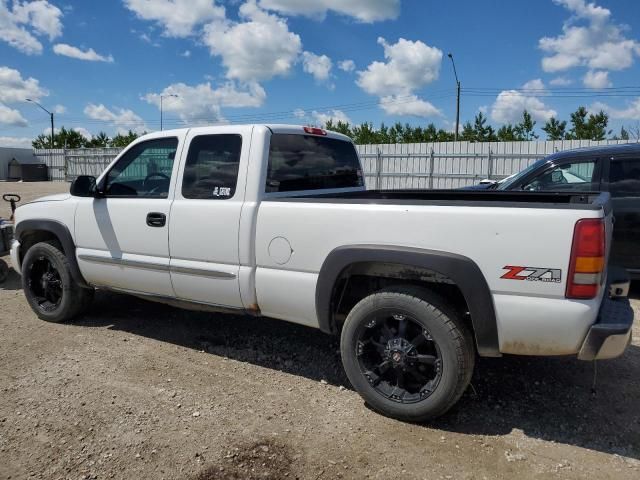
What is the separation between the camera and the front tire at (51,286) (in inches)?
191

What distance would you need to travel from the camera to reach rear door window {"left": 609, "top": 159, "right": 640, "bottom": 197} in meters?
5.89

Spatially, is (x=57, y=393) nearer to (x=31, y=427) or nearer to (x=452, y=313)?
(x=31, y=427)

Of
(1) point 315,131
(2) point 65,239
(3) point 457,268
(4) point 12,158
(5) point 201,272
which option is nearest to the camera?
(3) point 457,268

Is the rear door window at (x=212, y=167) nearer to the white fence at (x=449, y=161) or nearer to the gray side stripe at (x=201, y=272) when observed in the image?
the gray side stripe at (x=201, y=272)

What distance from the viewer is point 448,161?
800 inches

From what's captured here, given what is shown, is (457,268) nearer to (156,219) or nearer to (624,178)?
(156,219)

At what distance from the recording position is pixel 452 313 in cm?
303

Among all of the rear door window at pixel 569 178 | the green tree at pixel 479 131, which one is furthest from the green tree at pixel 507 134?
the rear door window at pixel 569 178

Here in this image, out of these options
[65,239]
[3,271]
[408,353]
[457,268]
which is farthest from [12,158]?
[457,268]

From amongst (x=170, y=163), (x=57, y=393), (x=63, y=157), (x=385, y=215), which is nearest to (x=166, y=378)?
(x=57, y=393)

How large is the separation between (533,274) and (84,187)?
3.73 meters

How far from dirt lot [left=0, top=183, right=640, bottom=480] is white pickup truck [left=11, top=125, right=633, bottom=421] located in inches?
13.4

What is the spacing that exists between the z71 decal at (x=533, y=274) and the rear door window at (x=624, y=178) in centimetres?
404

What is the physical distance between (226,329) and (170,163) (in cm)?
168
